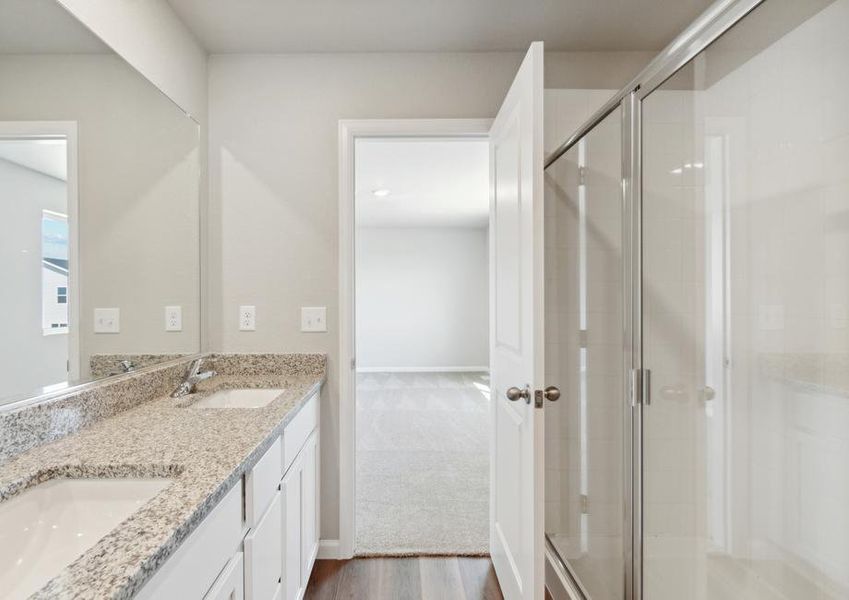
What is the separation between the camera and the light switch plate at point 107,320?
141cm

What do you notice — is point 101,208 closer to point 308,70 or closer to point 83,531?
point 83,531

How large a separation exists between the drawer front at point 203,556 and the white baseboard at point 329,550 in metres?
1.16

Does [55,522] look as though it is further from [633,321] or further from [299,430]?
[633,321]

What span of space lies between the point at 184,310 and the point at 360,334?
18.0ft

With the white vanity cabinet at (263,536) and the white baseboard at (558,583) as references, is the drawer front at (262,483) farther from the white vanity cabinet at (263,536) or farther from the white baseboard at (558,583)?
the white baseboard at (558,583)

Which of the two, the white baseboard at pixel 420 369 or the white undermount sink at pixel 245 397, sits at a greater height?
the white undermount sink at pixel 245 397

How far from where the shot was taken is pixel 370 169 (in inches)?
163

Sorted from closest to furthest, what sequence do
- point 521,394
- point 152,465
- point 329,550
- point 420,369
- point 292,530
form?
point 152,465
point 521,394
point 292,530
point 329,550
point 420,369

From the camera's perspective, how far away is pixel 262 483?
1.18 metres

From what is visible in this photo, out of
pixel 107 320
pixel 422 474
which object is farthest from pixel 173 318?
pixel 422 474

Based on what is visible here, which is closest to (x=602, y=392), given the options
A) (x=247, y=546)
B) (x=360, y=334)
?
(x=247, y=546)

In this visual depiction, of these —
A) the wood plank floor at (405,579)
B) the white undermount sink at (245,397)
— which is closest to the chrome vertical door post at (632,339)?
the wood plank floor at (405,579)

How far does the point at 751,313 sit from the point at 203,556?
1.56 meters

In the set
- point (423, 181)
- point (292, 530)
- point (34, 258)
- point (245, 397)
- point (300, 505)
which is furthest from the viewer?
point (423, 181)
